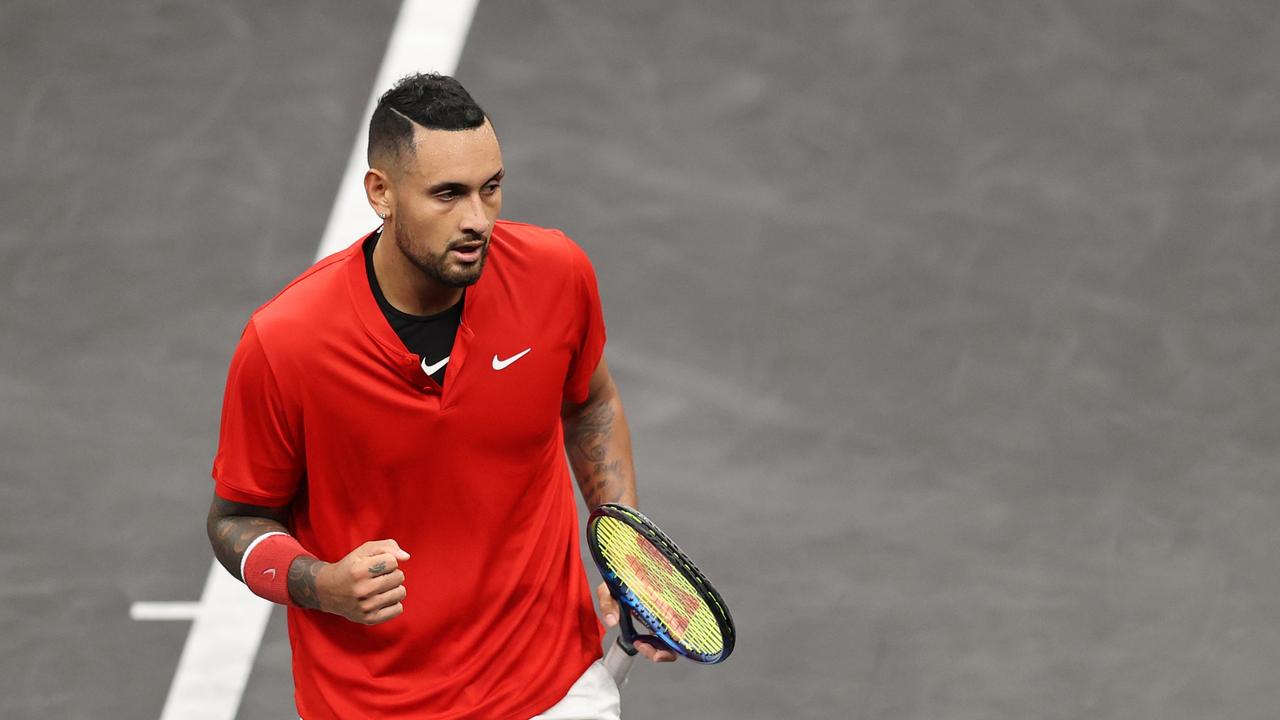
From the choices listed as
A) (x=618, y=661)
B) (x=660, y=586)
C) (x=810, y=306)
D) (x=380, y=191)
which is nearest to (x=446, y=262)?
(x=380, y=191)

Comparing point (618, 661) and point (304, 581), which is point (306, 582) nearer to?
point (304, 581)

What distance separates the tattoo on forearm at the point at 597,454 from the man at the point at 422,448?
0.11 meters

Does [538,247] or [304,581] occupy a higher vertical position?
[538,247]

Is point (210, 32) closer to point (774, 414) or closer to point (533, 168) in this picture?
point (533, 168)

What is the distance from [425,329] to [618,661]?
61cm

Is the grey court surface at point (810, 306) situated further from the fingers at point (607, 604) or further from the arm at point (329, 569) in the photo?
the arm at point (329, 569)

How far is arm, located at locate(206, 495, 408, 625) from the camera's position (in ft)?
7.04

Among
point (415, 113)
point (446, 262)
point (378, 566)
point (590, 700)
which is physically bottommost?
point (590, 700)

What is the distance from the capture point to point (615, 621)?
244 centimetres

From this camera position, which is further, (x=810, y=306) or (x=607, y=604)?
(x=810, y=306)

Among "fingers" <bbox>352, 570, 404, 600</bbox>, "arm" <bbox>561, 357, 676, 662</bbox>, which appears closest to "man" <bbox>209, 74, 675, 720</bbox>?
"fingers" <bbox>352, 570, 404, 600</bbox>

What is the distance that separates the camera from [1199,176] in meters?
4.36

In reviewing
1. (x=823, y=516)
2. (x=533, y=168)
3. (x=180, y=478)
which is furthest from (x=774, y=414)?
(x=180, y=478)

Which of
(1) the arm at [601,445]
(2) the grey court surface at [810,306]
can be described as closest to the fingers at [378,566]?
(1) the arm at [601,445]
